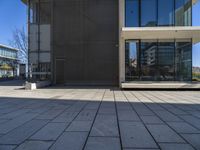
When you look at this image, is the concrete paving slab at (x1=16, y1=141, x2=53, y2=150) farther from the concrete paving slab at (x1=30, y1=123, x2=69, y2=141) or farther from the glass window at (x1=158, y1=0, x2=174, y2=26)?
the glass window at (x1=158, y1=0, x2=174, y2=26)

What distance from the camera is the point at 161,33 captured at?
672 inches

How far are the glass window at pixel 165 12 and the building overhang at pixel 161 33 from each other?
1.14 meters

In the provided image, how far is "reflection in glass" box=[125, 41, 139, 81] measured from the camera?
18312 millimetres

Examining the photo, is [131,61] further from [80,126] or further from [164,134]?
[164,134]

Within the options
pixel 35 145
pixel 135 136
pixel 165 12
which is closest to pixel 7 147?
pixel 35 145

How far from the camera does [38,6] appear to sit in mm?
24344

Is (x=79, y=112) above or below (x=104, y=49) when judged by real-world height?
below

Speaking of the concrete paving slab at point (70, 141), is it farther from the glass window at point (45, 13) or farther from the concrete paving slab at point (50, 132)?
the glass window at point (45, 13)

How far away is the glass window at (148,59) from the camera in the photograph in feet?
59.5

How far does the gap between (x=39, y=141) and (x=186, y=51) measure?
16.0 metres

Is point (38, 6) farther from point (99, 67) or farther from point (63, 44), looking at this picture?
point (99, 67)

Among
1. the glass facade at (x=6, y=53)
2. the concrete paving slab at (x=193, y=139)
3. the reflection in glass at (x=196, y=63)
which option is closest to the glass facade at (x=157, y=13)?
the reflection in glass at (x=196, y=63)

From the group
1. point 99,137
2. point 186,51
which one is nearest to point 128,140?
A: point 99,137

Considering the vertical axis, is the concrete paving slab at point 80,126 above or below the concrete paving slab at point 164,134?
above
